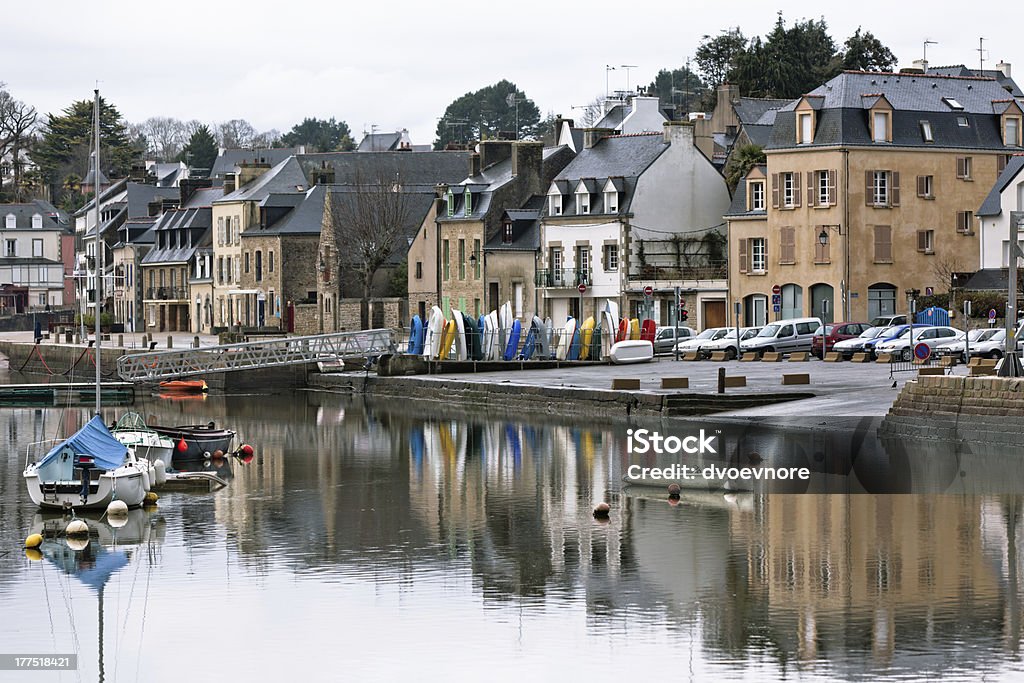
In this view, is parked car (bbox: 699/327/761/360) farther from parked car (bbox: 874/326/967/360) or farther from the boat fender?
the boat fender

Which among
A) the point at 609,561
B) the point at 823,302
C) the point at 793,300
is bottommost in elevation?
the point at 609,561

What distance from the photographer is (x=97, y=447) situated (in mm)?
31266

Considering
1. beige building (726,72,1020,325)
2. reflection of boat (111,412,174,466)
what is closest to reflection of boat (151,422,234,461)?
reflection of boat (111,412,174,466)

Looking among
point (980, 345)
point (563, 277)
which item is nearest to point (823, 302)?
point (563, 277)

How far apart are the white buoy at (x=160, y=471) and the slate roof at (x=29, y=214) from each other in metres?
94.1

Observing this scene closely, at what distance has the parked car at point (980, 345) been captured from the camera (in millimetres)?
51688

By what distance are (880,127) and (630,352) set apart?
15.0 metres

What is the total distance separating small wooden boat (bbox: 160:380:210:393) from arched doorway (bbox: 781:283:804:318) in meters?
23.4

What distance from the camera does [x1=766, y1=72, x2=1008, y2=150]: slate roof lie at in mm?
67312

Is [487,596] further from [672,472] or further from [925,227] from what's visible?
[925,227]

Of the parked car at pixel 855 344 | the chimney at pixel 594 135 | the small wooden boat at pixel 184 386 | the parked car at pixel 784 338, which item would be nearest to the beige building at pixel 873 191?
the parked car at pixel 784 338

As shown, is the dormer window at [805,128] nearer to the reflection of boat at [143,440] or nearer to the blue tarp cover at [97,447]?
the reflection of boat at [143,440]

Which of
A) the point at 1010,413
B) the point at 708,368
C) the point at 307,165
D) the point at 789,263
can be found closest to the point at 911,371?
the point at 708,368

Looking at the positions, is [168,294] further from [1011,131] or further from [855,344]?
[855,344]
